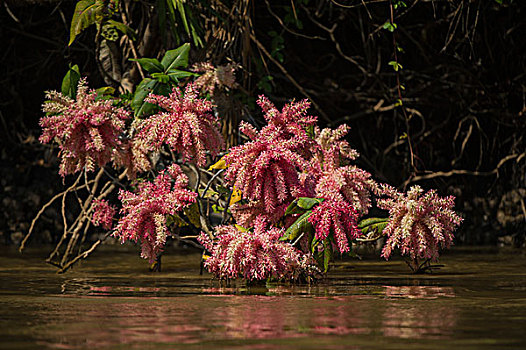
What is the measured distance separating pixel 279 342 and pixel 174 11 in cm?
332

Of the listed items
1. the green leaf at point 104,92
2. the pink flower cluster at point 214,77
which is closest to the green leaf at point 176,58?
the pink flower cluster at point 214,77

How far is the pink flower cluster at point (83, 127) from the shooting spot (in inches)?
197

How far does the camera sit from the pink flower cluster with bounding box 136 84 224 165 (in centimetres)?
498

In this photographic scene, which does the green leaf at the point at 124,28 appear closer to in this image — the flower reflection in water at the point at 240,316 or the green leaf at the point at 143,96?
the green leaf at the point at 143,96

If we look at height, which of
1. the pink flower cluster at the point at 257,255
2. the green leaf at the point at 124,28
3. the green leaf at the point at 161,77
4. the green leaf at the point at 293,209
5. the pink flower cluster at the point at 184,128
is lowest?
the pink flower cluster at the point at 257,255

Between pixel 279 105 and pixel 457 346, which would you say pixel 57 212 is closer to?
pixel 279 105

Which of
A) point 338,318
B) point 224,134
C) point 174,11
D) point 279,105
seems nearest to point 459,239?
point 279,105

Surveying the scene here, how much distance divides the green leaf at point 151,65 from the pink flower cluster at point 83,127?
1.07 ft

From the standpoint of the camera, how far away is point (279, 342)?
2.84 meters

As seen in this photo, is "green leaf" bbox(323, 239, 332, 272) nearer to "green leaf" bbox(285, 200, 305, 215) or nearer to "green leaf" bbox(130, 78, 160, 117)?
"green leaf" bbox(285, 200, 305, 215)

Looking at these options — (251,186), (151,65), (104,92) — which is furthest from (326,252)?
(104,92)

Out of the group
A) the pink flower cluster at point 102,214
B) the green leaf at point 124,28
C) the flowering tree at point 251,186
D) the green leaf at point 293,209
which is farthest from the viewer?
the green leaf at point 124,28

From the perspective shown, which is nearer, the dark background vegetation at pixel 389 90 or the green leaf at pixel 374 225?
the green leaf at pixel 374 225

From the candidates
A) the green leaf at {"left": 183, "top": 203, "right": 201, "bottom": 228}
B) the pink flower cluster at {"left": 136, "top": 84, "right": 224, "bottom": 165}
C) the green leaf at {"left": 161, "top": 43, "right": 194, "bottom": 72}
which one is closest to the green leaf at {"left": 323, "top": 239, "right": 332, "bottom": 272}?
the pink flower cluster at {"left": 136, "top": 84, "right": 224, "bottom": 165}
